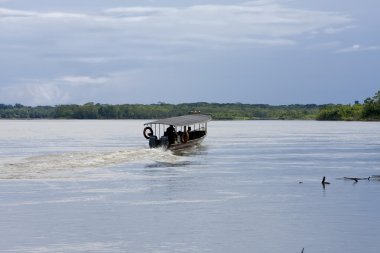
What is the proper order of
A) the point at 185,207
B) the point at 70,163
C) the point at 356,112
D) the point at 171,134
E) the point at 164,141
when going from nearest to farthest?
the point at 185,207
the point at 70,163
the point at 164,141
the point at 171,134
the point at 356,112

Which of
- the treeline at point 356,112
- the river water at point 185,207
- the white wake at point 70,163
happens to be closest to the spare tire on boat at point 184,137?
the white wake at point 70,163

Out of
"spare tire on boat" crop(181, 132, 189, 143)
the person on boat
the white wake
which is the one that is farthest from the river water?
"spare tire on boat" crop(181, 132, 189, 143)

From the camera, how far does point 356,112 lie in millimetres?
162375

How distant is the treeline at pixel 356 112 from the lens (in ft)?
494

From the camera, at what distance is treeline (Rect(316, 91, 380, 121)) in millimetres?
150625

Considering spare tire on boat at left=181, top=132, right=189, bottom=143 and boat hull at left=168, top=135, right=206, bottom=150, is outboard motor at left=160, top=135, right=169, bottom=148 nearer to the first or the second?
boat hull at left=168, top=135, right=206, bottom=150

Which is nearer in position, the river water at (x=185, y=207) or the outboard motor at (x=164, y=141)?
the river water at (x=185, y=207)

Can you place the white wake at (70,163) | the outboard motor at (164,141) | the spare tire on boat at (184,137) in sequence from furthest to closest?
1. the spare tire on boat at (184,137)
2. the outboard motor at (164,141)
3. the white wake at (70,163)

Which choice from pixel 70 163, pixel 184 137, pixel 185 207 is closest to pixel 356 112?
pixel 184 137

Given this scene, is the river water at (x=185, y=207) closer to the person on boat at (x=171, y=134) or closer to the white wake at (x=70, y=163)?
the white wake at (x=70, y=163)

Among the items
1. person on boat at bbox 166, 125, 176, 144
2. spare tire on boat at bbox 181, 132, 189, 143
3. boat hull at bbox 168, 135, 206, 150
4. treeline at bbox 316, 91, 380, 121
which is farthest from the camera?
treeline at bbox 316, 91, 380, 121

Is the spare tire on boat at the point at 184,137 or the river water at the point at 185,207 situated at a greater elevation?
the spare tire on boat at the point at 184,137

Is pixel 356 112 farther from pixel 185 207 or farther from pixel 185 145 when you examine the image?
pixel 185 207

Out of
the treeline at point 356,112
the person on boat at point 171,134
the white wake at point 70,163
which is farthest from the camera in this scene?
the treeline at point 356,112
